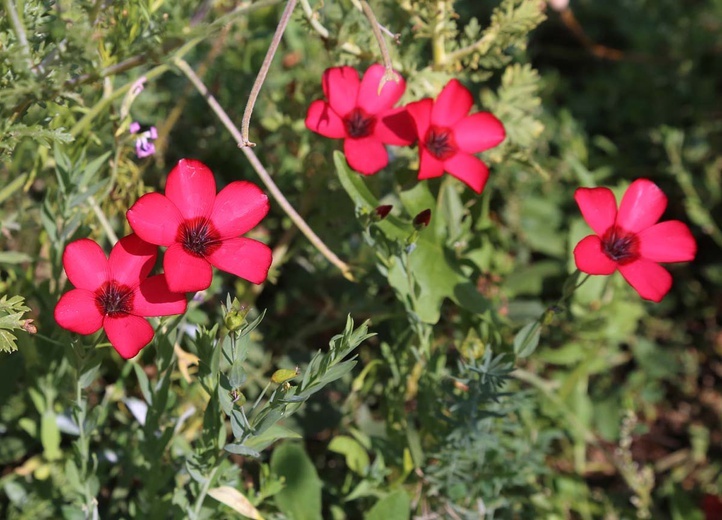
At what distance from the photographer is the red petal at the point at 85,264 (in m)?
0.99

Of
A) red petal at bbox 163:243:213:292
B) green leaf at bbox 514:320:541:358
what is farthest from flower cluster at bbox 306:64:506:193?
red petal at bbox 163:243:213:292

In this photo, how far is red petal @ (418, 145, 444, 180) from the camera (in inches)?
47.8

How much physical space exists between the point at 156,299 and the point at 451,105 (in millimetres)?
574

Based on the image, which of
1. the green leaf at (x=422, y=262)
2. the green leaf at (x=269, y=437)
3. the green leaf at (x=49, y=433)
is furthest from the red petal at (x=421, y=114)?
the green leaf at (x=49, y=433)

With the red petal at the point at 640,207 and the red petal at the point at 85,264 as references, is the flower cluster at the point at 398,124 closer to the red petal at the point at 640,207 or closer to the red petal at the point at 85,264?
the red petal at the point at 640,207

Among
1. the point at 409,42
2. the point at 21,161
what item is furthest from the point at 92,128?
the point at 409,42

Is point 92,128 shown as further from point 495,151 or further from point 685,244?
point 685,244

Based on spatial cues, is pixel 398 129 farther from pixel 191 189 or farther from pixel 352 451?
pixel 352 451

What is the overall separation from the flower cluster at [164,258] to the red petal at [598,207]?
44 cm

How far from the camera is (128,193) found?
4.51ft

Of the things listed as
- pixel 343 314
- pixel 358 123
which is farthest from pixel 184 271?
pixel 343 314

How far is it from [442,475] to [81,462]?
1.92 feet

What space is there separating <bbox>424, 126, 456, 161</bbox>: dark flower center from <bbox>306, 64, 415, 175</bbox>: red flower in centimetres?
4

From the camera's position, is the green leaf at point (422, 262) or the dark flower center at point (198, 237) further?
the green leaf at point (422, 262)
